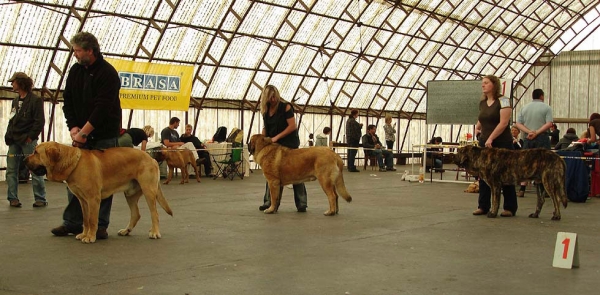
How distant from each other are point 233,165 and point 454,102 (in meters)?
5.81

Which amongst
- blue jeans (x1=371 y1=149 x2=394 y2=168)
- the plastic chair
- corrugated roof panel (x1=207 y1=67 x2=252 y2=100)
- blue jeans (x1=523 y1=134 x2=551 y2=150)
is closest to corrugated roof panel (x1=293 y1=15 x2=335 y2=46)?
corrugated roof panel (x1=207 y1=67 x2=252 y2=100)

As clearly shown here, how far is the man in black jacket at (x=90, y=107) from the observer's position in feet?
23.1

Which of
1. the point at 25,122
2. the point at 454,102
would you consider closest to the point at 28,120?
the point at 25,122

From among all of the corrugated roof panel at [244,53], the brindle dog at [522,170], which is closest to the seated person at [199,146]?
the corrugated roof panel at [244,53]

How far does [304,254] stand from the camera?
645cm

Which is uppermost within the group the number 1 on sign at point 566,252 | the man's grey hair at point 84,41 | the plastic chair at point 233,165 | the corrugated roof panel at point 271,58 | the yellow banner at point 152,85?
the corrugated roof panel at point 271,58

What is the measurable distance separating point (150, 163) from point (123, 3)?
14687mm

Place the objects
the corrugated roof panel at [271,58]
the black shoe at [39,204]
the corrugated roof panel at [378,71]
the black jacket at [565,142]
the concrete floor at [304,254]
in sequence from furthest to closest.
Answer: the corrugated roof panel at [378,71]
the corrugated roof panel at [271,58]
the black jacket at [565,142]
the black shoe at [39,204]
the concrete floor at [304,254]

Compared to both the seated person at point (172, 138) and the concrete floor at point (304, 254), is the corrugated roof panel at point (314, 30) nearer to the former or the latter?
the seated person at point (172, 138)

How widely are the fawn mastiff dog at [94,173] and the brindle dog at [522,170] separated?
4450 mm

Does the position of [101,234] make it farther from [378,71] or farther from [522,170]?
[378,71]

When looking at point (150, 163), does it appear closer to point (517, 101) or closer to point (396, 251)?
point (396, 251)

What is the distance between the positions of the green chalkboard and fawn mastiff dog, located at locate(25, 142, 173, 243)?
1194 centimetres

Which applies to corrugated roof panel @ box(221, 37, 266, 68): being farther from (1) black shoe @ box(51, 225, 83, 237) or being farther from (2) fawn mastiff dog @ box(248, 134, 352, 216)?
(1) black shoe @ box(51, 225, 83, 237)
